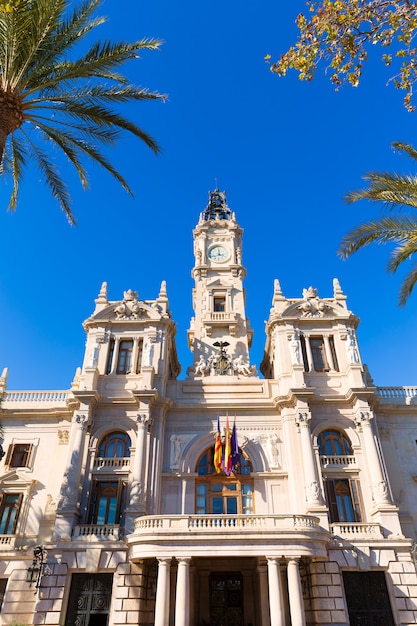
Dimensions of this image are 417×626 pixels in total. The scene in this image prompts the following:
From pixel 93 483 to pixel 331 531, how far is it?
1305cm

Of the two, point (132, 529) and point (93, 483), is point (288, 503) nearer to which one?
point (132, 529)

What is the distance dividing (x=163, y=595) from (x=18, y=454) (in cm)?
1311

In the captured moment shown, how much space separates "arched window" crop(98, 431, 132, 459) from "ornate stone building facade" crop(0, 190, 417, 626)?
0.08 metres

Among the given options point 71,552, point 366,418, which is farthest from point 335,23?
point 71,552

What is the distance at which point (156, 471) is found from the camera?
25.8m

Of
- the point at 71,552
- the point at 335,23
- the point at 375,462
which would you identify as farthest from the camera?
the point at 375,462

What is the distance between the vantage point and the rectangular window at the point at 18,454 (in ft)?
91.5

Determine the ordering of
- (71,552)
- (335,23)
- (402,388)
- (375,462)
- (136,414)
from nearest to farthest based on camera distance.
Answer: (335,23) → (71,552) → (375,462) → (136,414) → (402,388)

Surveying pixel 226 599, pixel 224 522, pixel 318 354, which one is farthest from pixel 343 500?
pixel 318 354

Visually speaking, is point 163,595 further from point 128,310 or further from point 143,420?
point 128,310

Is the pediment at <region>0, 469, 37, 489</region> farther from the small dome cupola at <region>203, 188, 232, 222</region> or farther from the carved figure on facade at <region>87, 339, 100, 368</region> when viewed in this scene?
the small dome cupola at <region>203, 188, 232, 222</region>

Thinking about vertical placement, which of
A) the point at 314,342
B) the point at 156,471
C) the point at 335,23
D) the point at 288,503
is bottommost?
the point at 288,503

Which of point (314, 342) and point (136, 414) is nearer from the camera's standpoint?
point (136, 414)

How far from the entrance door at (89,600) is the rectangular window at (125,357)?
11908 millimetres
